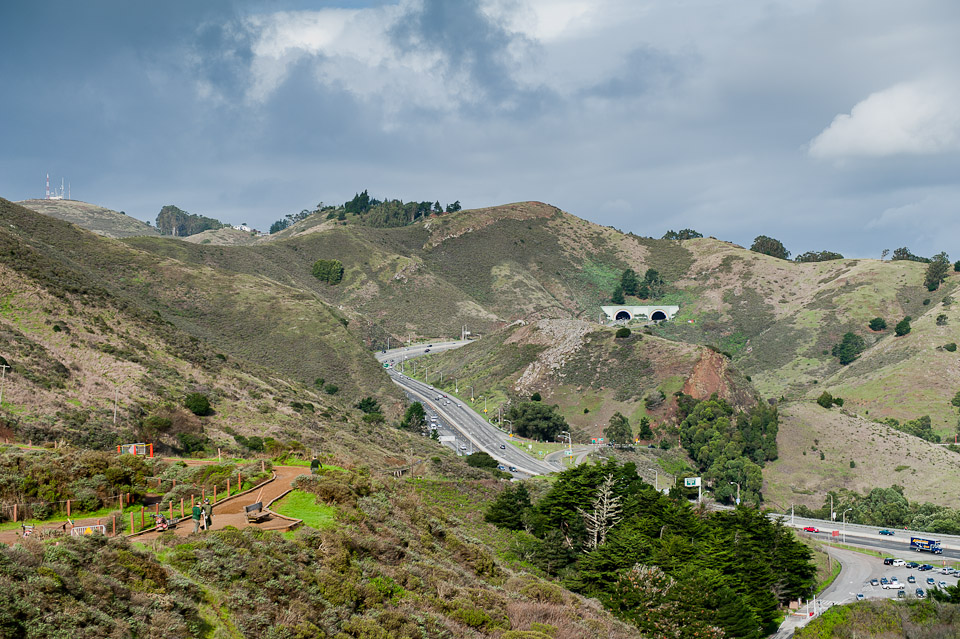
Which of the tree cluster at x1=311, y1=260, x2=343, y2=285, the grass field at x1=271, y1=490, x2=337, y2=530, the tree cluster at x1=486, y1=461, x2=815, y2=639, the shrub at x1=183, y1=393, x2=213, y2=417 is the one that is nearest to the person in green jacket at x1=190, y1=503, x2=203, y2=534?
the grass field at x1=271, y1=490, x2=337, y2=530

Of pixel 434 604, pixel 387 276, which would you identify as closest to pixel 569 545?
pixel 434 604

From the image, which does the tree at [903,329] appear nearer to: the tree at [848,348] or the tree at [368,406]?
the tree at [848,348]

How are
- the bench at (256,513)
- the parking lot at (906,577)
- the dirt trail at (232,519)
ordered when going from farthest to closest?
the parking lot at (906,577)
the bench at (256,513)
the dirt trail at (232,519)

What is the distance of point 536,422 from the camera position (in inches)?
4188

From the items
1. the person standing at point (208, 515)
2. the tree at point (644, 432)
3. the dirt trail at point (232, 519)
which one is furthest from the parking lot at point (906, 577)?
the person standing at point (208, 515)

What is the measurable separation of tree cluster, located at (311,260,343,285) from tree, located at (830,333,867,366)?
12162 cm

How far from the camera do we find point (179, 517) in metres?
21.9

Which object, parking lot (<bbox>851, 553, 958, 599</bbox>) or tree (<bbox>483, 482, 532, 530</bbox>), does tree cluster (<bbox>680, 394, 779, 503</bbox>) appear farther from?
tree (<bbox>483, 482, 532, 530</bbox>)

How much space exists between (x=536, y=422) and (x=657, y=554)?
211 ft

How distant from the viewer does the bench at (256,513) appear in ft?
71.5

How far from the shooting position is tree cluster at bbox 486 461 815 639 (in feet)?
124

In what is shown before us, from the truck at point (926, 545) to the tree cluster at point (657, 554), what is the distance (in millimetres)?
28901

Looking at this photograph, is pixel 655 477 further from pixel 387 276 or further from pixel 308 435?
pixel 387 276

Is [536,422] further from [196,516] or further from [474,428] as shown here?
[196,516]
